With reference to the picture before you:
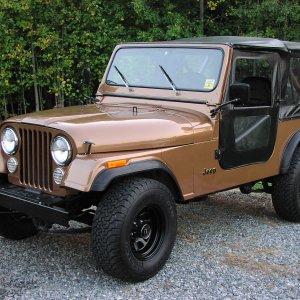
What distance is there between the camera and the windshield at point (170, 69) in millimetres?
4461

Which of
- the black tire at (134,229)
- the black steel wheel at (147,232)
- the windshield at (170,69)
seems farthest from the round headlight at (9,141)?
the windshield at (170,69)

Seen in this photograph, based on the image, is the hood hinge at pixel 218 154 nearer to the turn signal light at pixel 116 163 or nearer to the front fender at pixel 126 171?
the front fender at pixel 126 171

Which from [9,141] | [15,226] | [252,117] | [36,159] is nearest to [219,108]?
[252,117]

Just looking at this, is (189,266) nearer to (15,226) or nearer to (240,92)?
(240,92)

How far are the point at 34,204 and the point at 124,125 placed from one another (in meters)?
0.87

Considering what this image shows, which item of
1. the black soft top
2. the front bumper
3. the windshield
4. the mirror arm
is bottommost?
the front bumper

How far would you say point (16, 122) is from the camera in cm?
380

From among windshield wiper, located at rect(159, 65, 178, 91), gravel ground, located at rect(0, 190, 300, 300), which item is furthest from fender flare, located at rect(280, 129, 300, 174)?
windshield wiper, located at rect(159, 65, 178, 91)

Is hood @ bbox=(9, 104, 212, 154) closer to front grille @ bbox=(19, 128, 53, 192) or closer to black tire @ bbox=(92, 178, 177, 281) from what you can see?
front grille @ bbox=(19, 128, 53, 192)

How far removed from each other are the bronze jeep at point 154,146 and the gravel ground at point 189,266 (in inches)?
6.6

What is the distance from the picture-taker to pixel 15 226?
175 inches

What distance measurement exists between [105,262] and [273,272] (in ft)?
4.59

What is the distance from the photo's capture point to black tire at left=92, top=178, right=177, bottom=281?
3430 mm

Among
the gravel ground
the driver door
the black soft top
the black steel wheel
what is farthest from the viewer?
the black soft top
